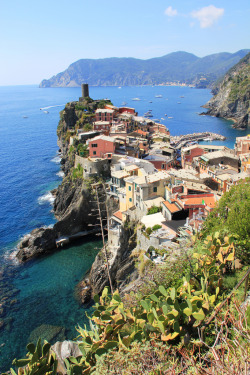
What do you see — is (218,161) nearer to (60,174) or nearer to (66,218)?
(66,218)

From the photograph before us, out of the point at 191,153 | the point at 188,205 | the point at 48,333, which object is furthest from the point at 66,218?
the point at 191,153

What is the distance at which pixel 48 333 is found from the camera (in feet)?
74.2

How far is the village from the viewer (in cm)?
2239

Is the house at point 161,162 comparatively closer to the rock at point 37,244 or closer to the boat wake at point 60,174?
the rock at point 37,244

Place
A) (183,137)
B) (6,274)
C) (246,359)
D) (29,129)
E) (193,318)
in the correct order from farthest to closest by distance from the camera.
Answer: (29,129), (183,137), (6,274), (193,318), (246,359)

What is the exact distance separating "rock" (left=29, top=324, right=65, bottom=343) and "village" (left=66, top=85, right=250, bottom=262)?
9.16 metres

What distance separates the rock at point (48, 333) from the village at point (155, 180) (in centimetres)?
916

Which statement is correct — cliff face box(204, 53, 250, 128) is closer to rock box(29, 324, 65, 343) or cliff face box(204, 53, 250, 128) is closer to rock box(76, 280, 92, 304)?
rock box(76, 280, 92, 304)

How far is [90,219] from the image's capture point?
38.8m

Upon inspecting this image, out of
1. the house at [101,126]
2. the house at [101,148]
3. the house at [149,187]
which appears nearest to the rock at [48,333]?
the house at [149,187]

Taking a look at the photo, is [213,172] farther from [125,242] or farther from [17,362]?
[17,362]

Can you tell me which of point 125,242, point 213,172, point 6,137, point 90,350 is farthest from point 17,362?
point 6,137

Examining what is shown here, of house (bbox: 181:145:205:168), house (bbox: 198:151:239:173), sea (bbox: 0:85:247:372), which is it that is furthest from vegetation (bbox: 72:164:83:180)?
house (bbox: 198:151:239:173)

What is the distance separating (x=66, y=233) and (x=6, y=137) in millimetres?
71883
